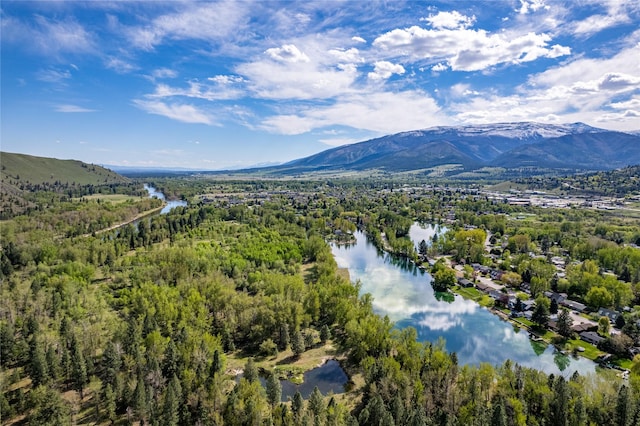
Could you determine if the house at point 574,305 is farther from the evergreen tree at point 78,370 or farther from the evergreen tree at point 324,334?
the evergreen tree at point 78,370

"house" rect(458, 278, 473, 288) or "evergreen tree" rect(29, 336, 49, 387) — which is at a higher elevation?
"evergreen tree" rect(29, 336, 49, 387)

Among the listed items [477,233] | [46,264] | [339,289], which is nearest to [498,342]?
[339,289]

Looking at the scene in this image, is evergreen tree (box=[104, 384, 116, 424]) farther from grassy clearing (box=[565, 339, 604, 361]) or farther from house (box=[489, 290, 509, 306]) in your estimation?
house (box=[489, 290, 509, 306])

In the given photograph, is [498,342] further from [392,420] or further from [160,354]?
[160,354]

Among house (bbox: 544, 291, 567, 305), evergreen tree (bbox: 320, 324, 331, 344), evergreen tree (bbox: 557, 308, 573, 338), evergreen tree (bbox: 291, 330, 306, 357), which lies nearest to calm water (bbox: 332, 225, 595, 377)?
evergreen tree (bbox: 557, 308, 573, 338)

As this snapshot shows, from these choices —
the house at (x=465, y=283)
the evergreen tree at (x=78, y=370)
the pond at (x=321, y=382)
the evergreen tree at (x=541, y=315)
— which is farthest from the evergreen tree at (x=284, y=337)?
the house at (x=465, y=283)

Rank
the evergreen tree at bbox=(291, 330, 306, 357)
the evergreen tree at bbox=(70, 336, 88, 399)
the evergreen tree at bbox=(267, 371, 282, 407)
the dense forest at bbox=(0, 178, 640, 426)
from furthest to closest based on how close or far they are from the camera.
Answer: the evergreen tree at bbox=(291, 330, 306, 357), the evergreen tree at bbox=(70, 336, 88, 399), the evergreen tree at bbox=(267, 371, 282, 407), the dense forest at bbox=(0, 178, 640, 426)
